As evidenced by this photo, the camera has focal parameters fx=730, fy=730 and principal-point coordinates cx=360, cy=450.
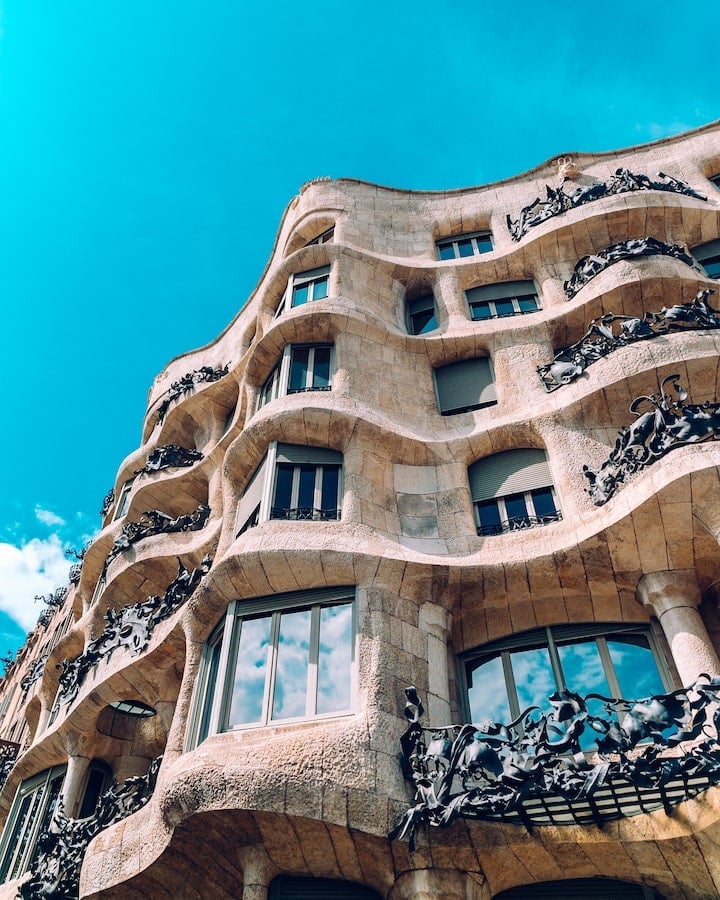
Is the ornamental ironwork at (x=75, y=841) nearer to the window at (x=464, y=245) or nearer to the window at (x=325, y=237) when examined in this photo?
the window at (x=325, y=237)

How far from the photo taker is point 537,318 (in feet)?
54.4

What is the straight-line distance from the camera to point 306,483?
13594 mm

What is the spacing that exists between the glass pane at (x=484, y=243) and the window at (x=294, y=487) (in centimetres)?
939

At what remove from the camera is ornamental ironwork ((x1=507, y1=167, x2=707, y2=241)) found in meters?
18.4

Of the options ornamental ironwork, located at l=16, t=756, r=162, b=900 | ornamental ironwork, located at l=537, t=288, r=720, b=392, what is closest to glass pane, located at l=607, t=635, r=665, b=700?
ornamental ironwork, located at l=537, t=288, r=720, b=392

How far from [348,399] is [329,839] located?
25.9 ft

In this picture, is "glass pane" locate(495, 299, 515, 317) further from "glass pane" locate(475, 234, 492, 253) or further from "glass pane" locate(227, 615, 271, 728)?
"glass pane" locate(227, 615, 271, 728)

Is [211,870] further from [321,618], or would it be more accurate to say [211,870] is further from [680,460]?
[680,460]

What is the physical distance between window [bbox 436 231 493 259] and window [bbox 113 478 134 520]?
461 inches

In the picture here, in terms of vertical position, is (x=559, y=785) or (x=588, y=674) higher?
(x=588, y=674)

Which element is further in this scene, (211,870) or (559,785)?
(211,870)

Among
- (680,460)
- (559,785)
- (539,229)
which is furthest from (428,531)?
(539,229)

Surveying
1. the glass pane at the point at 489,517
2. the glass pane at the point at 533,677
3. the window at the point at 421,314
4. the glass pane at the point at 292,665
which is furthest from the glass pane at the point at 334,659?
the window at the point at 421,314

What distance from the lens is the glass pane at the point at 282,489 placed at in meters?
13.1
